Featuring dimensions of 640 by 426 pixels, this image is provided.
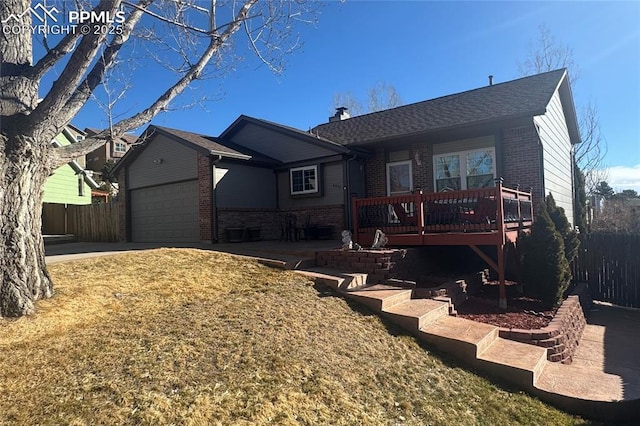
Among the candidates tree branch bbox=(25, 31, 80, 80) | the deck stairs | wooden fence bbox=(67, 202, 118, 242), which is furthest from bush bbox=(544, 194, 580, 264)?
wooden fence bbox=(67, 202, 118, 242)

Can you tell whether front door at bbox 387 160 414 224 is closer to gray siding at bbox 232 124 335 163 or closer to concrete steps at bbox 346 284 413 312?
gray siding at bbox 232 124 335 163

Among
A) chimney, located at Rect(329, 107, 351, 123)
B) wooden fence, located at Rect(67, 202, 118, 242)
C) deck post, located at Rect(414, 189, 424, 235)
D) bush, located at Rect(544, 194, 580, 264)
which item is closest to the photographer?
deck post, located at Rect(414, 189, 424, 235)

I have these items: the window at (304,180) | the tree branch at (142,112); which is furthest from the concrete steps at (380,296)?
the window at (304,180)

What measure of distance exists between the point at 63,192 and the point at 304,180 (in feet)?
48.0

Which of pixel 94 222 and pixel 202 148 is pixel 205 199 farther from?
pixel 94 222

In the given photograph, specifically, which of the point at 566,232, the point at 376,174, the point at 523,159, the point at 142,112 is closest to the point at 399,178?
the point at 376,174

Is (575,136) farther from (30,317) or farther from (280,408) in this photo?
(30,317)

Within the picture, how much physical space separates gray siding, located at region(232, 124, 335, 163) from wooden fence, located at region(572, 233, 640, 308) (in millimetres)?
8066

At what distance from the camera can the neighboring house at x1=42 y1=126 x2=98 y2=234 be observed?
61.6 ft

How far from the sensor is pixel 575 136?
16.9 meters

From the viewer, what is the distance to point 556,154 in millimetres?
12430

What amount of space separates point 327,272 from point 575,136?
51.6 feet

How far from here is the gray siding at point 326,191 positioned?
13047mm

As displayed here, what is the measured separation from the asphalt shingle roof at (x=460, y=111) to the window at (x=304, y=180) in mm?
1529
